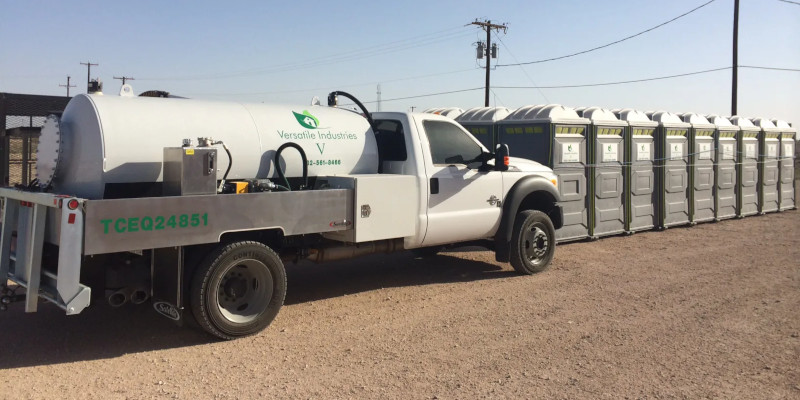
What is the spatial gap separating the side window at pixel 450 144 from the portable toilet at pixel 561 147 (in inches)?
130

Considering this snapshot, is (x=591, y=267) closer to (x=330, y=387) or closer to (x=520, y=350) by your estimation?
(x=520, y=350)

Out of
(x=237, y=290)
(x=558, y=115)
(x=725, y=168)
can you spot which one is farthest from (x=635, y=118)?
(x=237, y=290)

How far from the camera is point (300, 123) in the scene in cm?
710

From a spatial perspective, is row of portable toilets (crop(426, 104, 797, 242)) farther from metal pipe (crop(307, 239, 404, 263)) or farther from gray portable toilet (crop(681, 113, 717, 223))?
metal pipe (crop(307, 239, 404, 263))

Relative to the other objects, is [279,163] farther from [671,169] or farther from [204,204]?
[671,169]

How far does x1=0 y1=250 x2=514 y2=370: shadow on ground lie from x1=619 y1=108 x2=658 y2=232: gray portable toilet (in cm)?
493

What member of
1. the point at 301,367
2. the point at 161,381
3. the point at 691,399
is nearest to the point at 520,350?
the point at 691,399

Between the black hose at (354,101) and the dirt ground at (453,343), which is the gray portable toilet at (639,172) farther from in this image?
the black hose at (354,101)

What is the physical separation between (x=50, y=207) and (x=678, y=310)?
6.24 meters

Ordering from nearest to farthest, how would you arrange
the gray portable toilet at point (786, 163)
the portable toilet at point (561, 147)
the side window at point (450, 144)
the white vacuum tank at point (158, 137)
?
the white vacuum tank at point (158, 137) < the side window at point (450, 144) < the portable toilet at point (561, 147) < the gray portable toilet at point (786, 163)

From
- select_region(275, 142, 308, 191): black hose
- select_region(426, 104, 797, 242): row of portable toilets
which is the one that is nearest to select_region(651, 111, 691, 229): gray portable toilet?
select_region(426, 104, 797, 242): row of portable toilets

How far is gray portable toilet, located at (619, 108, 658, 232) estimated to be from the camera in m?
13.3

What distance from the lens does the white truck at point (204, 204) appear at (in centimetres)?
548

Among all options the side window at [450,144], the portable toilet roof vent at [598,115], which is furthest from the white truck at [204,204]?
the portable toilet roof vent at [598,115]
